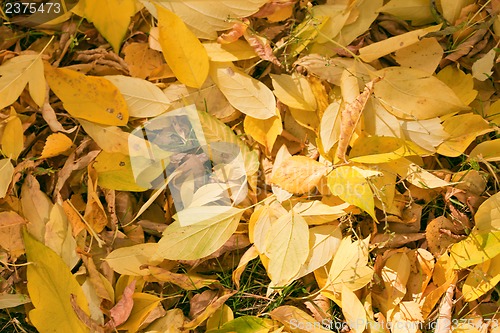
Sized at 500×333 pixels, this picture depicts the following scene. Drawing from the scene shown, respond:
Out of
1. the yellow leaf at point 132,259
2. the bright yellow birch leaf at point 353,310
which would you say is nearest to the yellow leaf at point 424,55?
the bright yellow birch leaf at point 353,310

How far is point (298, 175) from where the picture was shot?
3.20ft

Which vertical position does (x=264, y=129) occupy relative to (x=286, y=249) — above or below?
above

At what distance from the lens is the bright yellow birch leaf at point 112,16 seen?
3.32 ft

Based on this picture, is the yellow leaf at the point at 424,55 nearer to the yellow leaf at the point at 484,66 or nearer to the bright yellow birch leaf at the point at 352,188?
the yellow leaf at the point at 484,66

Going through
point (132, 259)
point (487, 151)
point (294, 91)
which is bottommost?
point (132, 259)

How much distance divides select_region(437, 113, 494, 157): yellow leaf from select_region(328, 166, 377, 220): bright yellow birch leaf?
16 cm

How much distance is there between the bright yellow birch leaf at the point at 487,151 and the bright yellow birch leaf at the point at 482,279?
16cm

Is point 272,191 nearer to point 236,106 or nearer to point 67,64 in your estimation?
point 236,106

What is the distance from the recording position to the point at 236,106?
3.28 feet

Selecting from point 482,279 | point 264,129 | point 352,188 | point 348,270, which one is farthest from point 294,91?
point 482,279

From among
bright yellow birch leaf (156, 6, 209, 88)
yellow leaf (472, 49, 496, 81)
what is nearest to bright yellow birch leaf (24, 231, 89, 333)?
bright yellow birch leaf (156, 6, 209, 88)

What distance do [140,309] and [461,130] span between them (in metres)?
0.59

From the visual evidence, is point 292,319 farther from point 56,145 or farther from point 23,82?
point 23,82

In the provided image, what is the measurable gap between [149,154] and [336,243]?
34 centimetres
